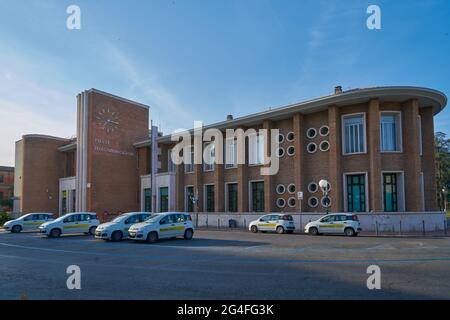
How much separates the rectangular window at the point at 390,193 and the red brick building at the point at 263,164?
0.24 feet

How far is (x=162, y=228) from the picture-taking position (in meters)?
19.6

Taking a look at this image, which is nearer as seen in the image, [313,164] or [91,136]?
[313,164]

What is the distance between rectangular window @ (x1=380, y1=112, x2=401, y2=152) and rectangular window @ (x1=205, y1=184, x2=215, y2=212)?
57.0 ft

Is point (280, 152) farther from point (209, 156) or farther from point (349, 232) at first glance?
point (349, 232)

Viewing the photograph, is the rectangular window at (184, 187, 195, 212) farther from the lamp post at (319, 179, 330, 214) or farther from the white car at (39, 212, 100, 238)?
the white car at (39, 212, 100, 238)

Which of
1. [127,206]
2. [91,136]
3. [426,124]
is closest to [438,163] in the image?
[426,124]

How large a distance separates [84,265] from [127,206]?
110 feet

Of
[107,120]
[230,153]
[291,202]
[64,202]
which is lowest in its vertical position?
[64,202]

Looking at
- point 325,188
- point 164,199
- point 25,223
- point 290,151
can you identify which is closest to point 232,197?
point 290,151

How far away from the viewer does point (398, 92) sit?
26891 mm

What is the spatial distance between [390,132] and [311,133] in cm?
604

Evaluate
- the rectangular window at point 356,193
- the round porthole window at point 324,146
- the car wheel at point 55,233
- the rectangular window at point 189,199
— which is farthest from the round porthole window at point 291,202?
the car wheel at point 55,233

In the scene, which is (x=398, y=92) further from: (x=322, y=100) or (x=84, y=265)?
(x=84, y=265)
